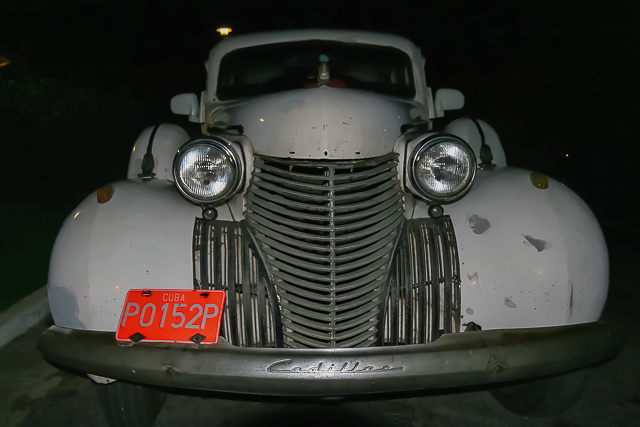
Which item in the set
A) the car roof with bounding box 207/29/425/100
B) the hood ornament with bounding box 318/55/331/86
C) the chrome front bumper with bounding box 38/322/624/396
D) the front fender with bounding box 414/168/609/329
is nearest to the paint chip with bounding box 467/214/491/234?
the front fender with bounding box 414/168/609/329

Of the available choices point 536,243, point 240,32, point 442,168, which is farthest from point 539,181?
point 240,32

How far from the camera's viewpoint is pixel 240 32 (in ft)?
15.2

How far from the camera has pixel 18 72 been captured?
8.88 m

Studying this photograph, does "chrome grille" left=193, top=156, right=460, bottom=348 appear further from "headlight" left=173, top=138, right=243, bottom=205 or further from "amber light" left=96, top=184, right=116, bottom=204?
"amber light" left=96, top=184, right=116, bottom=204

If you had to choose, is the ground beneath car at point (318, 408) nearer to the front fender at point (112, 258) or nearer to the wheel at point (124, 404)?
the wheel at point (124, 404)

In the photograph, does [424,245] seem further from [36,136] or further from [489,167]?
[36,136]

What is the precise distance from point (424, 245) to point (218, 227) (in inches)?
35.8

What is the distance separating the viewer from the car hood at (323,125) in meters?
2.09

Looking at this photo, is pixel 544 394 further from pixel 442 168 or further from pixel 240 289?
pixel 240 289

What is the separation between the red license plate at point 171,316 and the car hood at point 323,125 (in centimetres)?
74

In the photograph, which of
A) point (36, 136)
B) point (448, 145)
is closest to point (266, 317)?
point (448, 145)

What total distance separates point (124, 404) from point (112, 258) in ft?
2.59

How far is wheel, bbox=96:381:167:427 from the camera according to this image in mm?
2232

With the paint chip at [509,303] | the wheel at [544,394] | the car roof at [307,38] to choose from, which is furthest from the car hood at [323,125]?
the wheel at [544,394]
